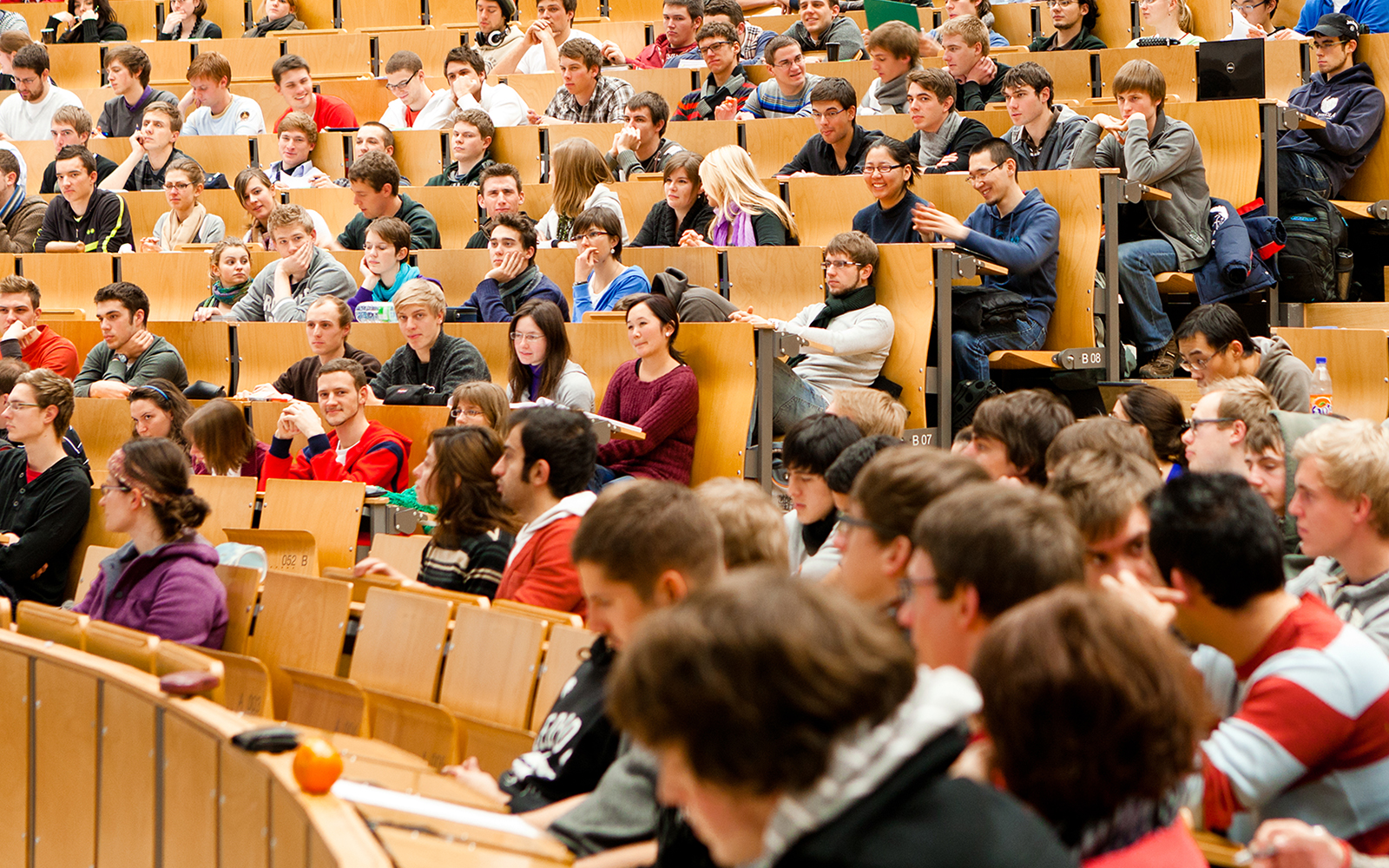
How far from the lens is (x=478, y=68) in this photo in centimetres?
623

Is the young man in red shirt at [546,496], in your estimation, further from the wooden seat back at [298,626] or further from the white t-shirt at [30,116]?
the white t-shirt at [30,116]

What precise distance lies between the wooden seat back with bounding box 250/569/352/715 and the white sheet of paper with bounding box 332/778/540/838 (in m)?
0.99

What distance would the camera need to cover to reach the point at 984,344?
13.7 ft

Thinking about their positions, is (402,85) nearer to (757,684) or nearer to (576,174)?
(576,174)

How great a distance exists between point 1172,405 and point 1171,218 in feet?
6.10

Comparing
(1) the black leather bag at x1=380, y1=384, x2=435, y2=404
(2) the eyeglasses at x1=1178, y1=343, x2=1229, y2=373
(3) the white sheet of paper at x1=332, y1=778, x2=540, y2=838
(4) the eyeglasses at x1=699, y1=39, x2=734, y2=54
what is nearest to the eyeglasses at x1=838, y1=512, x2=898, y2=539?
(3) the white sheet of paper at x1=332, y1=778, x2=540, y2=838

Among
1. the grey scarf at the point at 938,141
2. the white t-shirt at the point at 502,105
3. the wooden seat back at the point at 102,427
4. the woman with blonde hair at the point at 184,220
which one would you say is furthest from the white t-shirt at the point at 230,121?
the grey scarf at the point at 938,141

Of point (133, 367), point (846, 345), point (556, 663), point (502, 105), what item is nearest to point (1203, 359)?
point (846, 345)

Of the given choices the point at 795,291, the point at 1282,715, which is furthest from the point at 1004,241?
the point at 1282,715

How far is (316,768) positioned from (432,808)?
14 centimetres

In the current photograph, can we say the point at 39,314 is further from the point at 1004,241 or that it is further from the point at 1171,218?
the point at 1171,218

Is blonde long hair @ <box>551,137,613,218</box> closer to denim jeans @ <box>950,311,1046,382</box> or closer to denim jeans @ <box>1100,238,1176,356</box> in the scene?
denim jeans @ <box>950,311,1046,382</box>

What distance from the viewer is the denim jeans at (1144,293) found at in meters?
4.41

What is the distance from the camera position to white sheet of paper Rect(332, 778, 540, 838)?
1525mm
